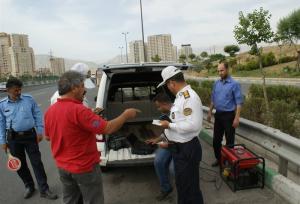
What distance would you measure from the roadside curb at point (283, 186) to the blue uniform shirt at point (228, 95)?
111 cm

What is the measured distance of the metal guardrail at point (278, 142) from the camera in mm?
3595

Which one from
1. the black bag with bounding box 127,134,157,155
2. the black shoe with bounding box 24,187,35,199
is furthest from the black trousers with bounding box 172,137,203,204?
the black shoe with bounding box 24,187,35,199

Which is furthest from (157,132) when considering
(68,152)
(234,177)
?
(68,152)

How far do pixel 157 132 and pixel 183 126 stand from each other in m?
3.08

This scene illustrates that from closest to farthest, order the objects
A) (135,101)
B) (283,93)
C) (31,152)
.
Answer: (31,152) < (135,101) < (283,93)

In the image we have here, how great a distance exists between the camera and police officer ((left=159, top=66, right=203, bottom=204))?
3074 mm

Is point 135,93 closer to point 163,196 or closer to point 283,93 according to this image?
point 163,196

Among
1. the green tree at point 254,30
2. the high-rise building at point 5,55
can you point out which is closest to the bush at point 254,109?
the green tree at point 254,30

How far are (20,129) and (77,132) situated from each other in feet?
6.41

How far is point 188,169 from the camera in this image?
3205 millimetres

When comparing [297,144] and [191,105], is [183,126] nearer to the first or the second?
[191,105]

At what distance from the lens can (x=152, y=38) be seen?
271 feet

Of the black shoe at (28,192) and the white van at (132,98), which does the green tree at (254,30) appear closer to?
the white van at (132,98)

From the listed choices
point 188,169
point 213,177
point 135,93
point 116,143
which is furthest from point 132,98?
point 188,169
